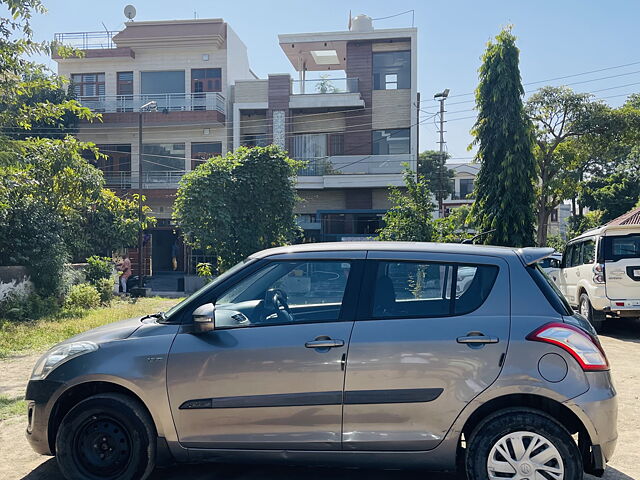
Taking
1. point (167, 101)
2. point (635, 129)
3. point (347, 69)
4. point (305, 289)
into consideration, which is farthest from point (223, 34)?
point (305, 289)

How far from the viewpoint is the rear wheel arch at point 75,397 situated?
4184mm

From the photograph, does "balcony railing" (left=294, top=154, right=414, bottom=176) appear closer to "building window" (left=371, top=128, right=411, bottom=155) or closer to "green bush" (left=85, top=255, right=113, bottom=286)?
"building window" (left=371, top=128, right=411, bottom=155)

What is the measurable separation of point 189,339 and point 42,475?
1708 mm

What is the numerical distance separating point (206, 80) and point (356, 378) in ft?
97.1

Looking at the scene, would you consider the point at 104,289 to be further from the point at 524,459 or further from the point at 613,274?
the point at 524,459

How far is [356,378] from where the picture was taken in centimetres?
391

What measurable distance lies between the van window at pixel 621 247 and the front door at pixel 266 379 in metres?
9.54

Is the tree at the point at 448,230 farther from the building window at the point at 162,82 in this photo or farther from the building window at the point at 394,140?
the building window at the point at 162,82

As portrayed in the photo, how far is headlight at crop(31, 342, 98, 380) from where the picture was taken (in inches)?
166

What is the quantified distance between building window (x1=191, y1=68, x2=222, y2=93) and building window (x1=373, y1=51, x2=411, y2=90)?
27.0ft

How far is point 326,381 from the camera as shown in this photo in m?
3.93

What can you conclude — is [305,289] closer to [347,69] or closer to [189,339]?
[189,339]

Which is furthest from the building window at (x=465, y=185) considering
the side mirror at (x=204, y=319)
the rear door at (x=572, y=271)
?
the side mirror at (x=204, y=319)

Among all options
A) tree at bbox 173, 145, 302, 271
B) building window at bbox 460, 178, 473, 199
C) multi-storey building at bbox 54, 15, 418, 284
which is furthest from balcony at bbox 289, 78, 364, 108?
building window at bbox 460, 178, 473, 199
